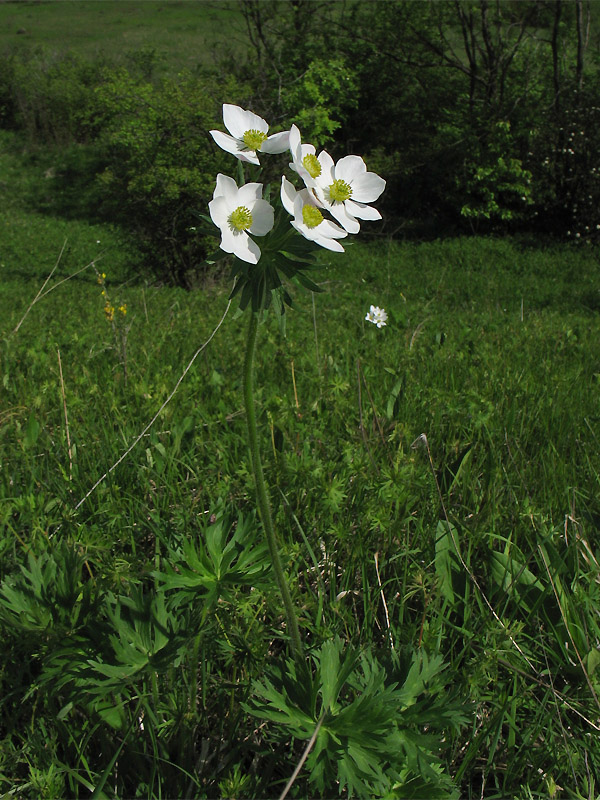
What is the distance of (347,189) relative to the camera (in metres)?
1.07

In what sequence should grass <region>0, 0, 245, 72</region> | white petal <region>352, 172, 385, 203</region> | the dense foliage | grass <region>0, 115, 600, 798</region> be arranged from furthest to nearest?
1. grass <region>0, 0, 245, 72</region>
2. the dense foliage
3. grass <region>0, 115, 600, 798</region>
4. white petal <region>352, 172, 385, 203</region>

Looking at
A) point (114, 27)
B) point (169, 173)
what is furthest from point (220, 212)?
point (114, 27)

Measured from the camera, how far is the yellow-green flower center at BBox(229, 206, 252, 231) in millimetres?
953

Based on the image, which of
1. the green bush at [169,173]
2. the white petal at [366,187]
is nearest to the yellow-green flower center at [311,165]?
the white petal at [366,187]

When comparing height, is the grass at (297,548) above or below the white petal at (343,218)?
below

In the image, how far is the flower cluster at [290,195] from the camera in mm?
932

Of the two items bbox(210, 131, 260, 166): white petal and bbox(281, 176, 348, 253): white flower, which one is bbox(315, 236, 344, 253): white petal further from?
bbox(210, 131, 260, 166): white petal

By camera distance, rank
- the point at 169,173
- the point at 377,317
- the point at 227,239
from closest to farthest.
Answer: the point at 227,239 < the point at 377,317 < the point at 169,173

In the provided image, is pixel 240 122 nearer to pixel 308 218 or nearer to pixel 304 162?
pixel 304 162

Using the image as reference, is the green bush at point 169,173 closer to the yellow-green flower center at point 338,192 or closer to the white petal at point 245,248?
the yellow-green flower center at point 338,192

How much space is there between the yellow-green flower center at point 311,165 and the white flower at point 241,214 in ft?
0.31

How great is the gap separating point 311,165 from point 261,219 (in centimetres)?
15

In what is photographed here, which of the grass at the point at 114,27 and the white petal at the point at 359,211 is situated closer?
the white petal at the point at 359,211

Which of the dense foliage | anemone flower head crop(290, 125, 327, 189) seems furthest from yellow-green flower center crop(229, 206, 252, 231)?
the dense foliage
